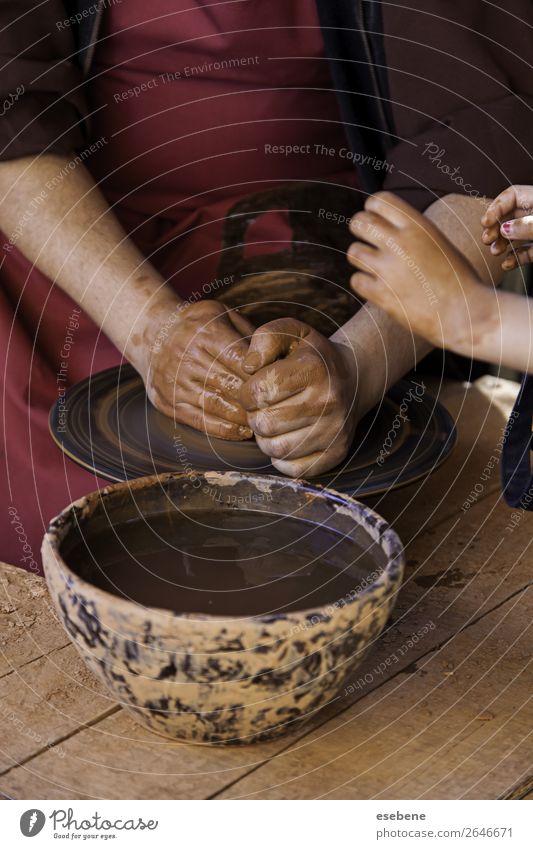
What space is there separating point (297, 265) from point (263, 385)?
26cm

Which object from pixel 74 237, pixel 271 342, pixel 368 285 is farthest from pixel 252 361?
pixel 74 237

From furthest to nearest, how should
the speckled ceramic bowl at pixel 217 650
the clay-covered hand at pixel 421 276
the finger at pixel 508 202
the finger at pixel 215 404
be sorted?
the finger at pixel 215 404 < the finger at pixel 508 202 < the clay-covered hand at pixel 421 276 < the speckled ceramic bowl at pixel 217 650

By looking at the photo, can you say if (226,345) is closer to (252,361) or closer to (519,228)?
(252,361)

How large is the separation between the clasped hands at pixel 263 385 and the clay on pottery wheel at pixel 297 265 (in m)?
0.10

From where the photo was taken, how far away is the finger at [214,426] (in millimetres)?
773

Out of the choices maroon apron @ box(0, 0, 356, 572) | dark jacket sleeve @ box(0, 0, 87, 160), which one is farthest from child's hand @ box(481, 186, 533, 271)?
dark jacket sleeve @ box(0, 0, 87, 160)

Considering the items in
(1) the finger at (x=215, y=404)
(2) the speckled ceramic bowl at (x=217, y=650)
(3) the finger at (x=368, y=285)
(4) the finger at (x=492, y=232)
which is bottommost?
(2) the speckled ceramic bowl at (x=217, y=650)

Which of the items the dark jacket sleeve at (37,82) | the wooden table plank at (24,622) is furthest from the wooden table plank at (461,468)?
the dark jacket sleeve at (37,82)

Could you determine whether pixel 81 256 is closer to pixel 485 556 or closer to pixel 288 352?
pixel 288 352

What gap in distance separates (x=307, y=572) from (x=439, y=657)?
0.13m

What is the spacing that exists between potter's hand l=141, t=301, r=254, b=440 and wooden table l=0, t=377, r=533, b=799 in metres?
0.19

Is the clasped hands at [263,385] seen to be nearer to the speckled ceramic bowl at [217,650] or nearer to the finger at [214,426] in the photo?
the finger at [214,426]

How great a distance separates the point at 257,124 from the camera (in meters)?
0.98
